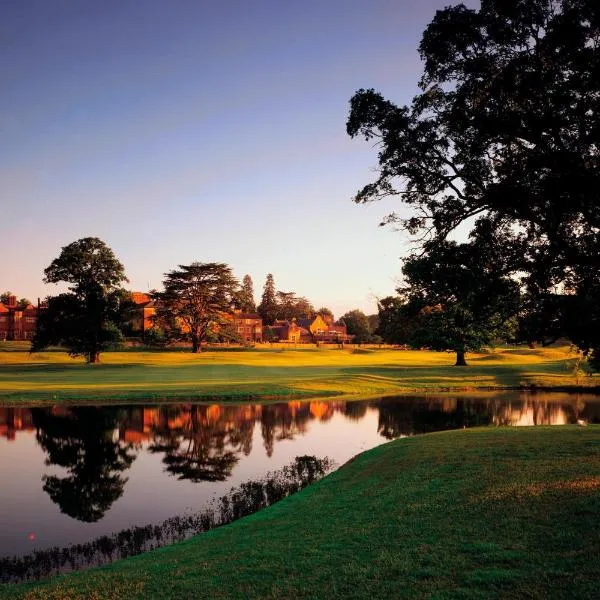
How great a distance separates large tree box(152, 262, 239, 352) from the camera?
101794mm

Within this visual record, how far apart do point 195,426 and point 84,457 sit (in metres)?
9.01

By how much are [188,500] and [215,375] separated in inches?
1719

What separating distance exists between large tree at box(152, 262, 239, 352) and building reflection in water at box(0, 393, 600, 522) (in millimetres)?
56523

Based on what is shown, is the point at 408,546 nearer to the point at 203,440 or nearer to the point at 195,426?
the point at 203,440

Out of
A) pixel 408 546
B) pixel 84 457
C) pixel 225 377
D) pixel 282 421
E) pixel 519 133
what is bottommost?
pixel 84 457

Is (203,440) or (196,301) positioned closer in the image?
(203,440)

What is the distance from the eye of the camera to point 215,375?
212 feet

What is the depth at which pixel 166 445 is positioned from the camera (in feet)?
104

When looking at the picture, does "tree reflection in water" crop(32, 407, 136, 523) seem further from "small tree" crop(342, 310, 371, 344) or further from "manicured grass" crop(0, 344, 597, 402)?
"small tree" crop(342, 310, 371, 344)

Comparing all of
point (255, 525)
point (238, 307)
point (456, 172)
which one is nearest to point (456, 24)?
point (456, 172)

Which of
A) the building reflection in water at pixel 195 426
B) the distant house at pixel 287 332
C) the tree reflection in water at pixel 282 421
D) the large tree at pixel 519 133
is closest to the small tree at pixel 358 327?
the distant house at pixel 287 332

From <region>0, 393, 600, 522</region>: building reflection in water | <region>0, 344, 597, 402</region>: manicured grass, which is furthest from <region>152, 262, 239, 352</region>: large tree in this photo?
<region>0, 393, 600, 522</region>: building reflection in water

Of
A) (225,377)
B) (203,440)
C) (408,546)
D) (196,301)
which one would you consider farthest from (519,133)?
(196,301)

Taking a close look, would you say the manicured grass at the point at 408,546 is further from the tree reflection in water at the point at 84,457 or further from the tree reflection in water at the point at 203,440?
the tree reflection in water at the point at 203,440
